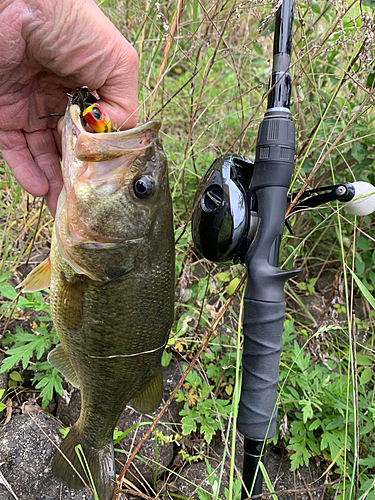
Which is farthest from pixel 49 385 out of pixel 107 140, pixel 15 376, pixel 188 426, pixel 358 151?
pixel 358 151

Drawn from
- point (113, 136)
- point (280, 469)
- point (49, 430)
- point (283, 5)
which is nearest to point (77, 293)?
point (113, 136)

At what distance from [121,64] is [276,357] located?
4.93 feet

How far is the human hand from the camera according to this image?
5.23ft

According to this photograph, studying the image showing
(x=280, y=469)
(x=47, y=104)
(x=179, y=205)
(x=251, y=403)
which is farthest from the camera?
(x=179, y=205)

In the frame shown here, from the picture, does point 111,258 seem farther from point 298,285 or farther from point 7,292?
point 298,285

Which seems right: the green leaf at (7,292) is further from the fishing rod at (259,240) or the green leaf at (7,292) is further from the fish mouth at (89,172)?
the fishing rod at (259,240)

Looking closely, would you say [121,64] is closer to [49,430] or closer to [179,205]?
[179,205]

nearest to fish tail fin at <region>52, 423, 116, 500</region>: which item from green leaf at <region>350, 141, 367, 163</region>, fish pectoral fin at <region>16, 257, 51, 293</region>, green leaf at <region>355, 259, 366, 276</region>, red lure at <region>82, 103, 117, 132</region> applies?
Result: fish pectoral fin at <region>16, 257, 51, 293</region>

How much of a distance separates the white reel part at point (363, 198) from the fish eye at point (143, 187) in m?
0.84

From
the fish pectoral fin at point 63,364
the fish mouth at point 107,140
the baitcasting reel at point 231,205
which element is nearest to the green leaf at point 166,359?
the fish pectoral fin at point 63,364

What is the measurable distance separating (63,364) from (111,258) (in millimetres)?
716

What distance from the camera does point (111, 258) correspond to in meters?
1.54

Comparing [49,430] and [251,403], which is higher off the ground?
[251,403]

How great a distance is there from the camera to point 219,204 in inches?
54.2
